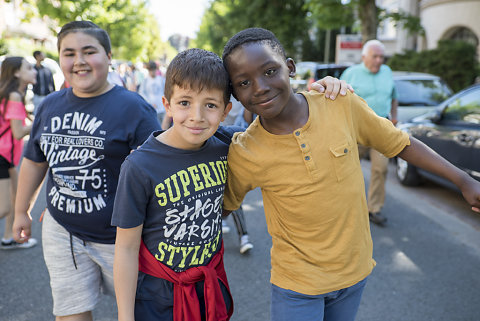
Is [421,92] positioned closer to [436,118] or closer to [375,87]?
[436,118]

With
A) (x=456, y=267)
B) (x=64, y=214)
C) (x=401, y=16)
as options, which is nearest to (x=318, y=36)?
(x=401, y=16)

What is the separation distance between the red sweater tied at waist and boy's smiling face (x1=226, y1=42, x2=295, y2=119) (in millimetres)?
719

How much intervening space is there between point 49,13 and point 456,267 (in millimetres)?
23037

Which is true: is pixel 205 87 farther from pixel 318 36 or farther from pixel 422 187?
pixel 318 36

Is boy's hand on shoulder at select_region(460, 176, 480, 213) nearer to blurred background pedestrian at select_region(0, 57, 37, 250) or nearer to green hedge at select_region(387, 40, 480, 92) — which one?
blurred background pedestrian at select_region(0, 57, 37, 250)

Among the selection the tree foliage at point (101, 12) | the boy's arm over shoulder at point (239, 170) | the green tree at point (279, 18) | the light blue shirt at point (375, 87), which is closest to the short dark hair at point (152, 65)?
the light blue shirt at point (375, 87)

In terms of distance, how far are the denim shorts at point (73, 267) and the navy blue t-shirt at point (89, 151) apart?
0.05 metres

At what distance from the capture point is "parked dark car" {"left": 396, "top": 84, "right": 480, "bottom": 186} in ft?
16.7

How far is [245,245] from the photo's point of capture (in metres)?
4.32

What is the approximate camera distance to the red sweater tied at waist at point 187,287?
1.74 meters

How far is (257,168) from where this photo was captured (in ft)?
5.82

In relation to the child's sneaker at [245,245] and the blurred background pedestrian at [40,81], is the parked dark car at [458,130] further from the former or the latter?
the blurred background pedestrian at [40,81]

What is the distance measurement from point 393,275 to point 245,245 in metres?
1.43

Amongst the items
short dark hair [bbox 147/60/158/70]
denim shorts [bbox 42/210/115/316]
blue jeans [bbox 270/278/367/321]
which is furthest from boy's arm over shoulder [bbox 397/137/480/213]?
short dark hair [bbox 147/60/158/70]
